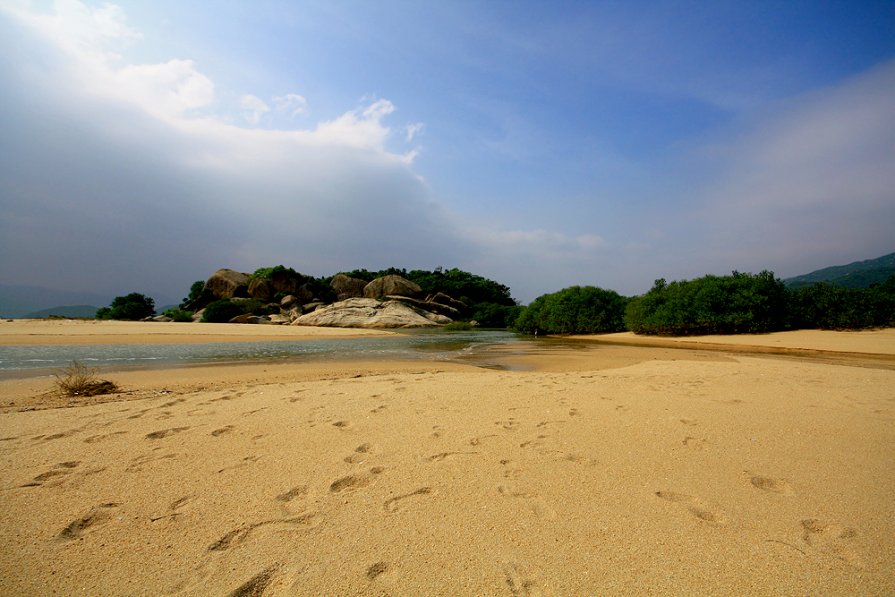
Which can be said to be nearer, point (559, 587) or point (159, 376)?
point (559, 587)

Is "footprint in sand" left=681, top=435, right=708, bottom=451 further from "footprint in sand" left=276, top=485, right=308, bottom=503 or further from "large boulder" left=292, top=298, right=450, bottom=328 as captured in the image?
"large boulder" left=292, top=298, right=450, bottom=328

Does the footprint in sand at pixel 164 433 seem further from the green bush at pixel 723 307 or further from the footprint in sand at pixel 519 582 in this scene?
the green bush at pixel 723 307

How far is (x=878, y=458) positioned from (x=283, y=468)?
5.22m

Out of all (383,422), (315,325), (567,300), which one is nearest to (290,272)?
(315,325)

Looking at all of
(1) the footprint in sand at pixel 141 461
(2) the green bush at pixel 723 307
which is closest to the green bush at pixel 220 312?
(2) the green bush at pixel 723 307

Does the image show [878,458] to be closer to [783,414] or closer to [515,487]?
[783,414]

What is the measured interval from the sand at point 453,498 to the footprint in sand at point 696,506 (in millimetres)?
14

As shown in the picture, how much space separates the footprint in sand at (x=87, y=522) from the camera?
2210 mm

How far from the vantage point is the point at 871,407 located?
4.89 meters

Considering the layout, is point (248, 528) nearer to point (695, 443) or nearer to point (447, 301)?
point (695, 443)

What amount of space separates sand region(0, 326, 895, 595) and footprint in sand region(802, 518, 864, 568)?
0.01m

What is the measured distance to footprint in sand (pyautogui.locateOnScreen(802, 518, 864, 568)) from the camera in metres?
1.95

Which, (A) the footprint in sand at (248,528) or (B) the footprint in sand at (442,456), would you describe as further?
(B) the footprint in sand at (442,456)

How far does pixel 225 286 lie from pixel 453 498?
186ft
